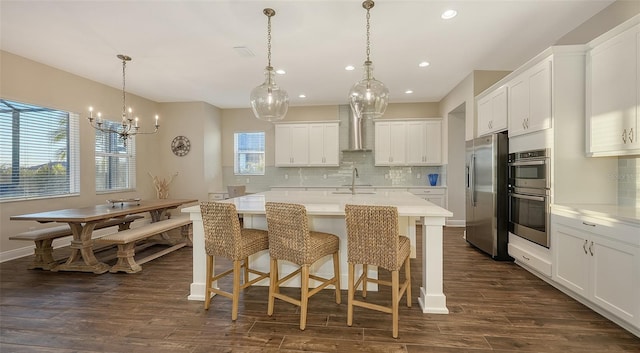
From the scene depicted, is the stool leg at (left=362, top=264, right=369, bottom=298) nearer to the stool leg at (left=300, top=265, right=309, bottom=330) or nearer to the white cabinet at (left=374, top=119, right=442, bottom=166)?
the stool leg at (left=300, top=265, right=309, bottom=330)

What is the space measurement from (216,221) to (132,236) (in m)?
1.77

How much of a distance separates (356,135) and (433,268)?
4494 mm

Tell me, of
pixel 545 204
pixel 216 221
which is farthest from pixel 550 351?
pixel 216 221

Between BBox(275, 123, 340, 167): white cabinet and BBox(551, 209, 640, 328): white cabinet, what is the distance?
4451 mm

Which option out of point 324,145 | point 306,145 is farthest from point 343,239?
point 306,145

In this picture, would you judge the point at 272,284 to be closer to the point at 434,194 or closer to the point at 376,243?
the point at 376,243

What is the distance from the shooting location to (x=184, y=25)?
3.14 meters

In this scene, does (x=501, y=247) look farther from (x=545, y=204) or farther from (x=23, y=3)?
(x=23, y=3)

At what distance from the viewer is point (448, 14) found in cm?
291

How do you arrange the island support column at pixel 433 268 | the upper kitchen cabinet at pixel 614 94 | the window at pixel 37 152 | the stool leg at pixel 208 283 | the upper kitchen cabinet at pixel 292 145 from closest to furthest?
the upper kitchen cabinet at pixel 614 94 < the island support column at pixel 433 268 < the stool leg at pixel 208 283 < the window at pixel 37 152 < the upper kitchen cabinet at pixel 292 145

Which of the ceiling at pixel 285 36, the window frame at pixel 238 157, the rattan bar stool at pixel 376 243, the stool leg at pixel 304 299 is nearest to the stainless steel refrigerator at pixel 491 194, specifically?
the ceiling at pixel 285 36

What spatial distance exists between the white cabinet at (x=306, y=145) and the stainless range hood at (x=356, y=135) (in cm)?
37

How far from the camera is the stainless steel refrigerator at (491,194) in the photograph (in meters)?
3.69

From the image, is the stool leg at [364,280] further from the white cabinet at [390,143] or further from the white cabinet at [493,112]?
the white cabinet at [390,143]
